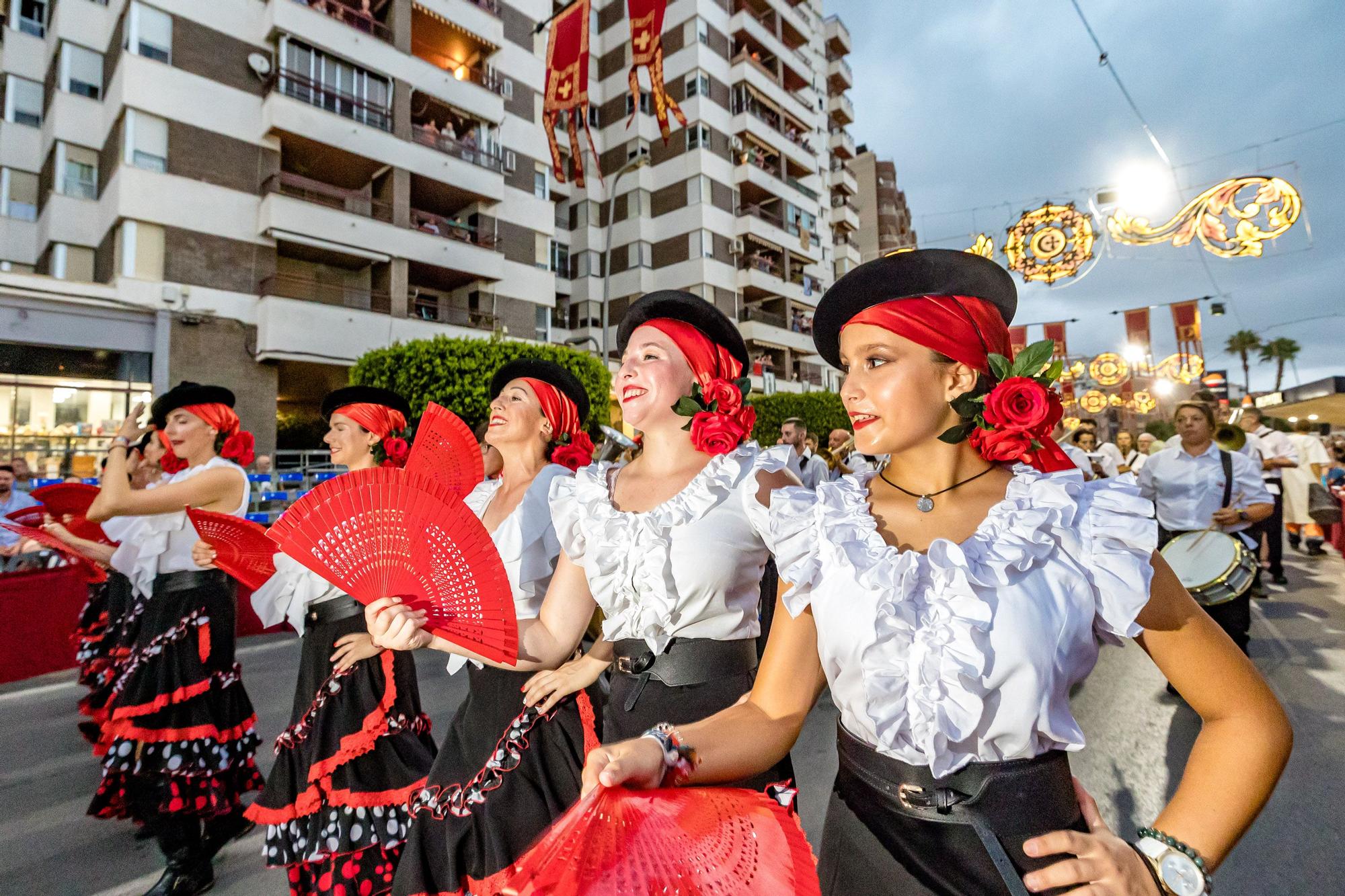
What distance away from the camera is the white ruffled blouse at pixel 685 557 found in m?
1.99

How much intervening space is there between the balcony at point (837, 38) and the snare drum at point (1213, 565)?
46.4m

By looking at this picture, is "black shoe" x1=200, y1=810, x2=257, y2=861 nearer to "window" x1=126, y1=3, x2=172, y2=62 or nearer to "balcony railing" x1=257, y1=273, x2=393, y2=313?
"balcony railing" x1=257, y1=273, x2=393, y2=313

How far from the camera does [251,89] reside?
17.5 meters

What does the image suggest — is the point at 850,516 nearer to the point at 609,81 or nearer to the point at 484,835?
the point at 484,835

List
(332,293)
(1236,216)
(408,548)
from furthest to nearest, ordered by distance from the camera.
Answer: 1. (332,293)
2. (1236,216)
3. (408,548)

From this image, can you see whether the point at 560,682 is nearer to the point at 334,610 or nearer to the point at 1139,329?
the point at 334,610

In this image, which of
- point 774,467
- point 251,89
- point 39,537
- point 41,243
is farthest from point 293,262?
point 774,467

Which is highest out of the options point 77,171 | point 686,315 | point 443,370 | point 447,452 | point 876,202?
point 876,202

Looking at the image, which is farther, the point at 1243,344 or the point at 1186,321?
the point at 1243,344

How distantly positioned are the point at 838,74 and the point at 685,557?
158ft

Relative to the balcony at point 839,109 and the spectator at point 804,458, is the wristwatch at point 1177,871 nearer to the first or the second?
the spectator at point 804,458

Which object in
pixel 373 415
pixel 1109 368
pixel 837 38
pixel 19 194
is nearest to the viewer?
pixel 373 415

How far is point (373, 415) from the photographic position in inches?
134

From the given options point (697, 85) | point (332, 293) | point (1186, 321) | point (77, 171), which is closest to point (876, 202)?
point (697, 85)
